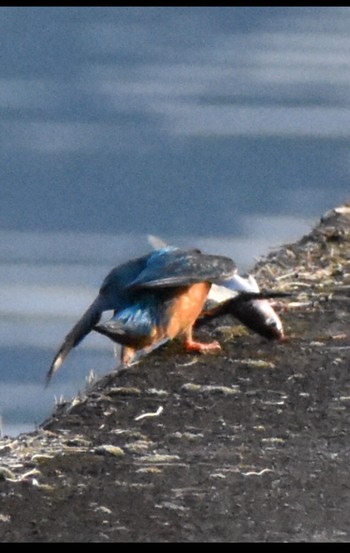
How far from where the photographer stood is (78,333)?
7.59 meters

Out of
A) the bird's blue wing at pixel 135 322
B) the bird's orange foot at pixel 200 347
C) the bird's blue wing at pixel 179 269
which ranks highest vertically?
the bird's blue wing at pixel 179 269

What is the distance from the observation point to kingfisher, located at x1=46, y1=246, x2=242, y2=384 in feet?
24.8

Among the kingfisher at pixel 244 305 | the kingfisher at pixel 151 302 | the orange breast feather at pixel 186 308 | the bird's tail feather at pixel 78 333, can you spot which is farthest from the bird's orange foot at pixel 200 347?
the bird's tail feather at pixel 78 333

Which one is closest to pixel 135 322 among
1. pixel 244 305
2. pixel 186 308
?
pixel 186 308

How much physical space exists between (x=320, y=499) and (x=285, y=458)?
1.38ft

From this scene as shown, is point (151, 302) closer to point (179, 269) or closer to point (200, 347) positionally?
point (179, 269)

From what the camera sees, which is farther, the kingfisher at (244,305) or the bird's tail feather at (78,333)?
the kingfisher at (244,305)

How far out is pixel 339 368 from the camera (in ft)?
23.9

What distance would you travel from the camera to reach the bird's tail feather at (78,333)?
24.7ft

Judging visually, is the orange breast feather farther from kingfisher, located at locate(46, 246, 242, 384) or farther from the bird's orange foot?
the bird's orange foot

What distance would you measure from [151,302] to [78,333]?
39 centimetres

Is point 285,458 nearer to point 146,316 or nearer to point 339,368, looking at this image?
point 339,368

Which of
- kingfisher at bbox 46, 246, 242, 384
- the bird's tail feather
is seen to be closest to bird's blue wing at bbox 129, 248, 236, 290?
kingfisher at bbox 46, 246, 242, 384

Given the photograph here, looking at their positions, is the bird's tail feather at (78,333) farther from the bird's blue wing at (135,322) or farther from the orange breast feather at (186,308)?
the orange breast feather at (186,308)
